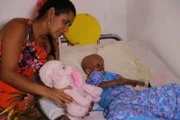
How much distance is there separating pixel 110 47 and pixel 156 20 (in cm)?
48

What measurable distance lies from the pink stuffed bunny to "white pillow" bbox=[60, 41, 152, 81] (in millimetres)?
603

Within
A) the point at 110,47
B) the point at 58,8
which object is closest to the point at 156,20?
the point at 110,47

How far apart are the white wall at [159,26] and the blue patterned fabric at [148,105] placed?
0.53 meters

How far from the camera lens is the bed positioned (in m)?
2.30

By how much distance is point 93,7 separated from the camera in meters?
2.99

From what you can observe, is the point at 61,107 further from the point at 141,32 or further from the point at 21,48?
the point at 141,32

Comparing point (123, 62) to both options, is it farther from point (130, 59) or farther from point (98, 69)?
point (98, 69)

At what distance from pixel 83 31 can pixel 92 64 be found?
0.58 metres

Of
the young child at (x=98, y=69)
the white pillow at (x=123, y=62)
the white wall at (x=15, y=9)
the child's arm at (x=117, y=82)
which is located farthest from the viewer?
the white wall at (x=15, y=9)

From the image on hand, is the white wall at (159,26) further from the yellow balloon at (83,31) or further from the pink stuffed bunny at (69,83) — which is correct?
the pink stuffed bunny at (69,83)

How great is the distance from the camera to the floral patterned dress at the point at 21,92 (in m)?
1.82

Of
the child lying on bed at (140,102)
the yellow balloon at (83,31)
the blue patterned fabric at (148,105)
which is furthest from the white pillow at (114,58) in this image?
the blue patterned fabric at (148,105)

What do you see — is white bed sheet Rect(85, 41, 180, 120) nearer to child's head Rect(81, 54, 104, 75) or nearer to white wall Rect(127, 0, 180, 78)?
white wall Rect(127, 0, 180, 78)

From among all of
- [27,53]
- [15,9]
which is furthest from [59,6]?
[15,9]
